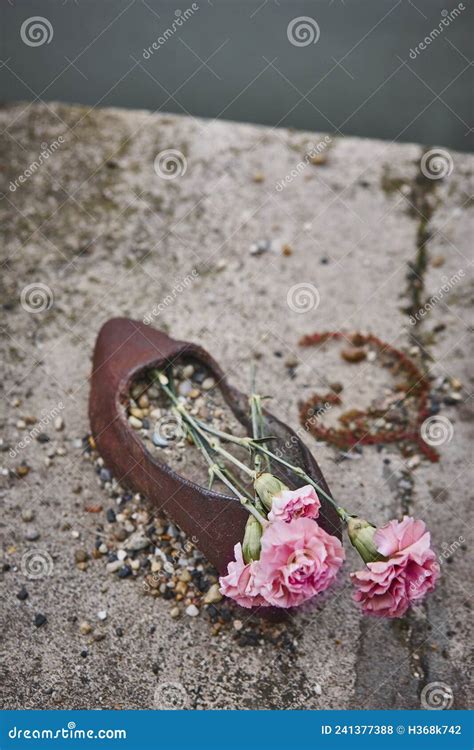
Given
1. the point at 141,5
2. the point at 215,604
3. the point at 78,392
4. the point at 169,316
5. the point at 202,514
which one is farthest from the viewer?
the point at 141,5

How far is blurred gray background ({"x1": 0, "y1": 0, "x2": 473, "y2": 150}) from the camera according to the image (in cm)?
358

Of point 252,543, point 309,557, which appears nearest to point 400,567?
point 309,557

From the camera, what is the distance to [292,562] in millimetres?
1696

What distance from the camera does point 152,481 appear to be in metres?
2.21

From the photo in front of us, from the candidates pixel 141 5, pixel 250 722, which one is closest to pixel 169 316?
pixel 250 722

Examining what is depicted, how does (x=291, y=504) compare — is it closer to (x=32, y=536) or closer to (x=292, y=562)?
(x=292, y=562)

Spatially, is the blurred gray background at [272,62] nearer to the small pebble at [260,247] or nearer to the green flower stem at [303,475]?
the small pebble at [260,247]

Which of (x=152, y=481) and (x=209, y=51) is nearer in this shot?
(x=152, y=481)

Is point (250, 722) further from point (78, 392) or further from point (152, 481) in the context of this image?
point (78, 392)

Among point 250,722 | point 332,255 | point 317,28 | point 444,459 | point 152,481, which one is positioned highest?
point 317,28

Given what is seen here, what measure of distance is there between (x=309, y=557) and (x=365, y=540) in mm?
157

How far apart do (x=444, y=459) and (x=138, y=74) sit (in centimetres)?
227

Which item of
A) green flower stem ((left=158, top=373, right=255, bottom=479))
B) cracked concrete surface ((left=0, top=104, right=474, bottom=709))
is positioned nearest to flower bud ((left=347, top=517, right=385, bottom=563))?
green flower stem ((left=158, top=373, right=255, bottom=479))

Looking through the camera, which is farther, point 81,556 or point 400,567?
point 81,556
